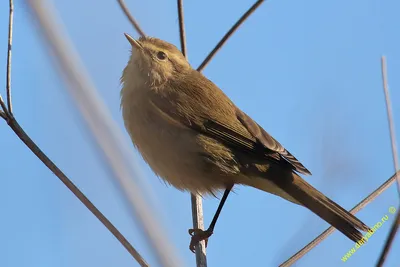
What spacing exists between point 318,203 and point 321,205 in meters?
0.02

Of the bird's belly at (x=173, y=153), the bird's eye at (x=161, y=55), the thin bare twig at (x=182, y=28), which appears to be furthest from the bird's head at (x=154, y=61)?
the bird's belly at (x=173, y=153)

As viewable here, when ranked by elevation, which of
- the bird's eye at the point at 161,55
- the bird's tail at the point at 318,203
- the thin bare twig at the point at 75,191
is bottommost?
the thin bare twig at the point at 75,191

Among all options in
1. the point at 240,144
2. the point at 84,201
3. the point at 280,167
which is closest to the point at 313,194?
the point at 280,167

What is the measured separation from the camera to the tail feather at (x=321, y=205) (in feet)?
8.07

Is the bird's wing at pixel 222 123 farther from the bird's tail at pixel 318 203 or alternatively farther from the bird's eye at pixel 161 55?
the bird's eye at pixel 161 55

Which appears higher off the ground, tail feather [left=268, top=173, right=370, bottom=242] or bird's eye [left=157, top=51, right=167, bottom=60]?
bird's eye [left=157, top=51, right=167, bottom=60]

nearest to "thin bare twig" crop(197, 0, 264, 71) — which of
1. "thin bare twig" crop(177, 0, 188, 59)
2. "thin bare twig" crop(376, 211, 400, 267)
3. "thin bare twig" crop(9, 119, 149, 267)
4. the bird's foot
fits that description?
"thin bare twig" crop(177, 0, 188, 59)

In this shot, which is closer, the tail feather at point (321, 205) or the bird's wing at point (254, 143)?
the tail feather at point (321, 205)

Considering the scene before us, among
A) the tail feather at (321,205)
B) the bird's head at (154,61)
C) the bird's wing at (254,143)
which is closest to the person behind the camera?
the tail feather at (321,205)

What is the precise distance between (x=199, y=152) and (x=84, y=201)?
1.01 m

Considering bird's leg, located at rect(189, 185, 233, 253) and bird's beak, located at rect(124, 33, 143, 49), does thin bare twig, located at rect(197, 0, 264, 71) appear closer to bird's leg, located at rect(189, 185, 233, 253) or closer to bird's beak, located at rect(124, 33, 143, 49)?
bird's beak, located at rect(124, 33, 143, 49)

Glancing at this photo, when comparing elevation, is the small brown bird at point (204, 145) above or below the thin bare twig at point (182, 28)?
below

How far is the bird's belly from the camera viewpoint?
2809 mm

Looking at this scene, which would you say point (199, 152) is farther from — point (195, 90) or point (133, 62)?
point (133, 62)
